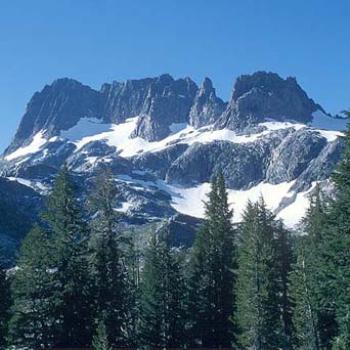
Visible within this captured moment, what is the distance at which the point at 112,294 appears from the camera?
5225 cm

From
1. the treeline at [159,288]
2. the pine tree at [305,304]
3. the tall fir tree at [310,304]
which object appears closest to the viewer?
the tall fir tree at [310,304]

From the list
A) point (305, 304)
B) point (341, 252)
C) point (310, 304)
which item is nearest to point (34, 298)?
point (305, 304)

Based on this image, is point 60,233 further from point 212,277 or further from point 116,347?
point 212,277

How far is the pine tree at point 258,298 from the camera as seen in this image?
4741 cm

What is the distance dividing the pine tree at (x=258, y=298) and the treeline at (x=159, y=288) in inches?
3.0

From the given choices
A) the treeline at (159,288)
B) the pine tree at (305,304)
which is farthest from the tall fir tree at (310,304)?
the treeline at (159,288)

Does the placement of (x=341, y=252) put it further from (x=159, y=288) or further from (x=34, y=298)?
(x=34, y=298)

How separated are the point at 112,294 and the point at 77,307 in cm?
296

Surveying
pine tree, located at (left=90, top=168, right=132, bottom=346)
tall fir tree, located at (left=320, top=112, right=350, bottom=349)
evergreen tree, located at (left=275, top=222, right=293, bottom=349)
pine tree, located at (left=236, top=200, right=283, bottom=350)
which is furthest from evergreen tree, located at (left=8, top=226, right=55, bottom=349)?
tall fir tree, located at (left=320, top=112, right=350, bottom=349)

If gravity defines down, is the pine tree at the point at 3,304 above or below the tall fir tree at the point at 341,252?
below

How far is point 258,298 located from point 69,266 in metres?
14.7

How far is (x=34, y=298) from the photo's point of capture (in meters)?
50.5

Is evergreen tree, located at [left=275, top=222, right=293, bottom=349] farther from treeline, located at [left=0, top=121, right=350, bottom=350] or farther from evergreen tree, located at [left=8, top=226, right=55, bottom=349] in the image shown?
evergreen tree, located at [left=8, top=226, right=55, bottom=349]

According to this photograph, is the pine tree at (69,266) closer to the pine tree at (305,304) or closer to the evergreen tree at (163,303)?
the evergreen tree at (163,303)
